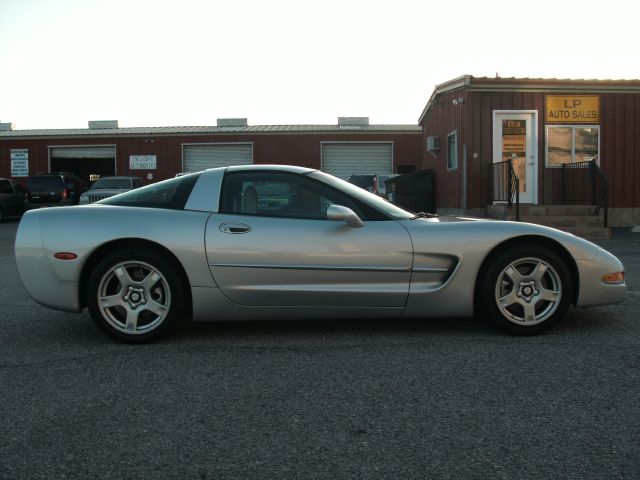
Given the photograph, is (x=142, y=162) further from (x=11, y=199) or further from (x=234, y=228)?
(x=234, y=228)

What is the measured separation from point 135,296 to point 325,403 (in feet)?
6.07

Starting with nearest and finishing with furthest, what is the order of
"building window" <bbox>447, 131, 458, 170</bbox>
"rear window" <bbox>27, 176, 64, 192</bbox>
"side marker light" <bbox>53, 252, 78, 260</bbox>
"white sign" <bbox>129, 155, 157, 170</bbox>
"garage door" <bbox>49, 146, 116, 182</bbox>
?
"side marker light" <bbox>53, 252, 78, 260</bbox>, "building window" <bbox>447, 131, 458, 170</bbox>, "rear window" <bbox>27, 176, 64, 192</bbox>, "white sign" <bbox>129, 155, 157, 170</bbox>, "garage door" <bbox>49, 146, 116, 182</bbox>

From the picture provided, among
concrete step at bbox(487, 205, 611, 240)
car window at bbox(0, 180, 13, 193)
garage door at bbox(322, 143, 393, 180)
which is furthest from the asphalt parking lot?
garage door at bbox(322, 143, 393, 180)

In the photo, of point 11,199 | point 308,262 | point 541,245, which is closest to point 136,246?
point 308,262

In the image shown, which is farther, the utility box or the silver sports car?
the utility box

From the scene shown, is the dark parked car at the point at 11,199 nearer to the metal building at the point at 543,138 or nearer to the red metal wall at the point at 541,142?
the red metal wall at the point at 541,142

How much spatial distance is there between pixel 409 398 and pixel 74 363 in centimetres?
208

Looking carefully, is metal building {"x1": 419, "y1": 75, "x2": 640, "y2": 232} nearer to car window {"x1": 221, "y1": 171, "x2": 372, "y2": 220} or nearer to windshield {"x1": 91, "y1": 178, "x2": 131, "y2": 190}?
windshield {"x1": 91, "y1": 178, "x2": 131, "y2": 190}

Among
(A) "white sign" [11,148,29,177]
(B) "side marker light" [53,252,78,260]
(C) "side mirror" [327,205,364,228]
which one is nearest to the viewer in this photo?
(C) "side mirror" [327,205,364,228]

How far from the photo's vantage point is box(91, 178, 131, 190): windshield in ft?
65.6

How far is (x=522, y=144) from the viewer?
15.3 metres

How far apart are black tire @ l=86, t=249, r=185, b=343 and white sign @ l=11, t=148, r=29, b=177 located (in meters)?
29.8

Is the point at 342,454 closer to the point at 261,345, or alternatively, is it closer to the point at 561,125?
the point at 261,345

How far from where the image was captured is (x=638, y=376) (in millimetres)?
3535
